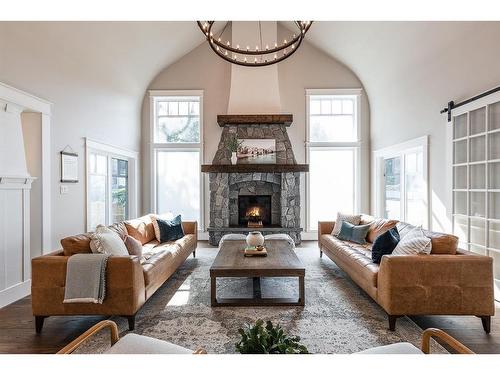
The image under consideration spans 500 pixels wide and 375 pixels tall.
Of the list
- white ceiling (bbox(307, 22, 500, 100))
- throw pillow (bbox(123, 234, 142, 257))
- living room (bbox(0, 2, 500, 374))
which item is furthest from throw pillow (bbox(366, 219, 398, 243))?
throw pillow (bbox(123, 234, 142, 257))

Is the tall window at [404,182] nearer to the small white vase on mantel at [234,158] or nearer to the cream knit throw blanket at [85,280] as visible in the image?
the small white vase on mantel at [234,158]

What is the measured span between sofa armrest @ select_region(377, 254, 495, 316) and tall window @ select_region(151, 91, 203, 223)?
506 centimetres

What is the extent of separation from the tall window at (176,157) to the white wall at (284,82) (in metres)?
0.30

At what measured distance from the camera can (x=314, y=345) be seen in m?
2.35

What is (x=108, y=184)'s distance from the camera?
5.62 m

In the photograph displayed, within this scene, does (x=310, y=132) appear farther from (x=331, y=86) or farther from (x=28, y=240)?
(x=28, y=240)

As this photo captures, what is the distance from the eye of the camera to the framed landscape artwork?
259 inches

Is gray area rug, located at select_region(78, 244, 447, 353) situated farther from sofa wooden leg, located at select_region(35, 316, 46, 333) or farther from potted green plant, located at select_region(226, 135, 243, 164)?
potted green plant, located at select_region(226, 135, 243, 164)

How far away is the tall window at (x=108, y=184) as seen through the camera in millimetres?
4949

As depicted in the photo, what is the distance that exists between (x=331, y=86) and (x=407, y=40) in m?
2.36

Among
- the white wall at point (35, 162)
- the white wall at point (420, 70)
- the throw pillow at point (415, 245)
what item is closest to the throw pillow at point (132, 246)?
the white wall at point (35, 162)

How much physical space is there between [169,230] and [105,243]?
5.89ft

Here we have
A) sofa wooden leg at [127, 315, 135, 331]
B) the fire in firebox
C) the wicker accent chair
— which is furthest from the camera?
the fire in firebox
